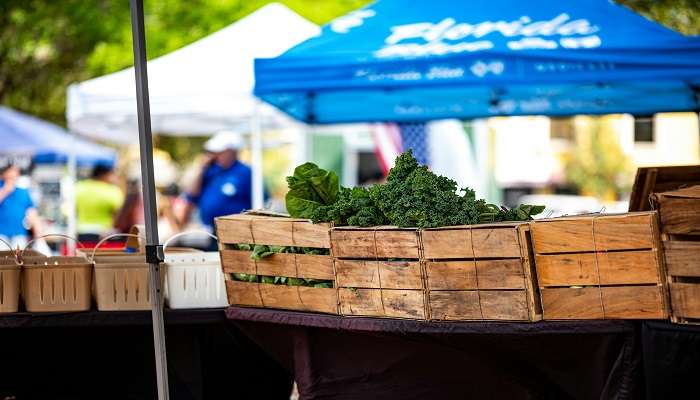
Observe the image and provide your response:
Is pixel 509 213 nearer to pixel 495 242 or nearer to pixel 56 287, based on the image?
pixel 495 242

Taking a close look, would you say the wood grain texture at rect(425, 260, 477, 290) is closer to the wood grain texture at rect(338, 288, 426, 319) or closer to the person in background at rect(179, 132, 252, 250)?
the wood grain texture at rect(338, 288, 426, 319)

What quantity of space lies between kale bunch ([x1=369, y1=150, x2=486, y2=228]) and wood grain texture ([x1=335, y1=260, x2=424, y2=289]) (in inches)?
7.6

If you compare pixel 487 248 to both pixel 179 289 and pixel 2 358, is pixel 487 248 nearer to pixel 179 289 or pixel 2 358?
pixel 179 289

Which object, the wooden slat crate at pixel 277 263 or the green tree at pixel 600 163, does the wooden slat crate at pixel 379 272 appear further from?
the green tree at pixel 600 163

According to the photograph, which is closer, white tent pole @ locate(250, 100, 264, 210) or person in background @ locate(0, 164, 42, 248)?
white tent pole @ locate(250, 100, 264, 210)

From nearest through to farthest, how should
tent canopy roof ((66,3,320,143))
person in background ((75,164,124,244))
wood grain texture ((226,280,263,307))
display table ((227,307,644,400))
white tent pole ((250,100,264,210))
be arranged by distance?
1. display table ((227,307,644,400))
2. wood grain texture ((226,280,263,307))
3. tent canopy roof ((66,3,320,143))
4. white tent pole ((250,100,264,210))
5. person in background ((75,164,124,244))

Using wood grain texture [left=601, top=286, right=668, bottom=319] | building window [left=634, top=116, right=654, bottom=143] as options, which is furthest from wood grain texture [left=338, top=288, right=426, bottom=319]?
building window [left=634, top=116, right=654, bottom=143]

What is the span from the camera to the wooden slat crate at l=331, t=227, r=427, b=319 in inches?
174

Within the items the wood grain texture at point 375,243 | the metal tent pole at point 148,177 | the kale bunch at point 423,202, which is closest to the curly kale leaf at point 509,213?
the kale bunch at point 423,202

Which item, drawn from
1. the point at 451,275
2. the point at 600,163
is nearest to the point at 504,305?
the point at 451,275

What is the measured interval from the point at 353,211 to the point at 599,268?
1.18 metres

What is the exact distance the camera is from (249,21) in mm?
8812

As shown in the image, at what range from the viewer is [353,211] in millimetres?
4680

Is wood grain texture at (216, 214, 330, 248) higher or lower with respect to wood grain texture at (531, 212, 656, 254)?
higher
